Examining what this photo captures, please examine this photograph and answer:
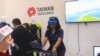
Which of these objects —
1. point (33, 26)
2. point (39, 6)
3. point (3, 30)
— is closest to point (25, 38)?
point (33, 26)

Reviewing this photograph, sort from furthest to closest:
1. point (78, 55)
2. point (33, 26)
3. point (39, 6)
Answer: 1. point (39, 6)
2. point (33, 26)
3. point (78, 55)

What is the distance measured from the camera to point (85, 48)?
15.2 ft

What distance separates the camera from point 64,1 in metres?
4.90

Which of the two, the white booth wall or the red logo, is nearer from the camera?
the white booth wall

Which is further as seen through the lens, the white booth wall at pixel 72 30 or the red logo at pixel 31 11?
the red logo at pixel 31 11

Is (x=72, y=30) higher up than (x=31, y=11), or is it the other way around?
(x=31, y=11)

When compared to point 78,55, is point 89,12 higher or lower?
higher

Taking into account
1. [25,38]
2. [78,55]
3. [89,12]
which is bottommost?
[78,55]

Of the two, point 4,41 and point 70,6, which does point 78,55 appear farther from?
point 4,41

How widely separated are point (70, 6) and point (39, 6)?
3.23 feet

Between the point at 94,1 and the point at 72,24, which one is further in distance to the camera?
the point at 72,24

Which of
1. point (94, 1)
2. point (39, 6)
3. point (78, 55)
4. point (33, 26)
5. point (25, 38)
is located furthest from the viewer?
point (39, 6)

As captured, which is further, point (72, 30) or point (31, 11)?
point (31, 11)

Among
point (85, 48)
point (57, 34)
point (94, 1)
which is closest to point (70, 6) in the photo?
point (94, 1)
